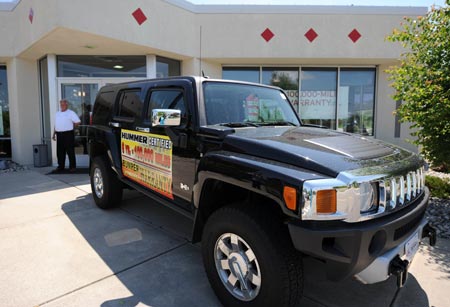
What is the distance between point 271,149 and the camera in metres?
2.40

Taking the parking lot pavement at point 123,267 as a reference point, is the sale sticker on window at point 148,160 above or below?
above

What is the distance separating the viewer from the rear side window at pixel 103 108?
4844 millimetres

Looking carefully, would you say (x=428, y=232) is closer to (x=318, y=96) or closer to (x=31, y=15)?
(x=318, y=96)

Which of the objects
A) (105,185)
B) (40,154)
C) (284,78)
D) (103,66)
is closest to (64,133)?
(40,154)

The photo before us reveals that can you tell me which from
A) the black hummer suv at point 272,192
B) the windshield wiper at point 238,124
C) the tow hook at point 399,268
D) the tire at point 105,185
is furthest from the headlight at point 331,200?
the tire at point 105,185

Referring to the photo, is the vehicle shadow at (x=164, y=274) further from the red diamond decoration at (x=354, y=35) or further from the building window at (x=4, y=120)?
the building window at (x=4, y=120)

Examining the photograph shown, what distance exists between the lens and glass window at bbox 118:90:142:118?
407 cm

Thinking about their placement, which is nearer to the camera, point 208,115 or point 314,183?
point 314,183

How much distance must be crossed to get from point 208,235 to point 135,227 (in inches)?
83.0

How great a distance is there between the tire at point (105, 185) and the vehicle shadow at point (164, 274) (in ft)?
1.12

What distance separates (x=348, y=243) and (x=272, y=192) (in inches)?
22.2

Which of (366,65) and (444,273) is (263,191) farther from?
(366,65)

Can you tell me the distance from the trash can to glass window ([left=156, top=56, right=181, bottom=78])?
4.05 m

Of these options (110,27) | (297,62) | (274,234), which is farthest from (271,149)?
(297,62)
